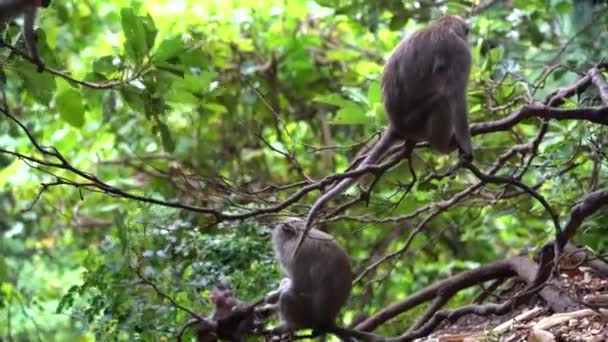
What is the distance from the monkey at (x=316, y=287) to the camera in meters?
4.00

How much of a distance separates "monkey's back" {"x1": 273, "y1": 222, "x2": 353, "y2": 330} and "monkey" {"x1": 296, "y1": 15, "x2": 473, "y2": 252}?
52cm

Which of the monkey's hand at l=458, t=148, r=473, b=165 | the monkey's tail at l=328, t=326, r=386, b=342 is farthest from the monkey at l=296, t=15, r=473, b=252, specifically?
the monkey's tail at l=328, t=326, r=386, b=342

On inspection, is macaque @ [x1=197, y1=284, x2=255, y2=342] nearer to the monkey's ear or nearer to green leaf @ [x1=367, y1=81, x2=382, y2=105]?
the monkey's ear

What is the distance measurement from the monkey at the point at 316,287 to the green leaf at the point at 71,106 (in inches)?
42.4

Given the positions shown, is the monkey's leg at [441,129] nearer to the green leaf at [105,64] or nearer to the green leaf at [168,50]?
the green leaf at [168,50]

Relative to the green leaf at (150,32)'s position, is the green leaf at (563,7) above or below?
above

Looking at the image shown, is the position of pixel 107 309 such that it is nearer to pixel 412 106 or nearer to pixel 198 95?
A: pixel 198 95

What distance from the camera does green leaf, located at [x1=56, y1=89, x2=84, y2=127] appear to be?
368 cm

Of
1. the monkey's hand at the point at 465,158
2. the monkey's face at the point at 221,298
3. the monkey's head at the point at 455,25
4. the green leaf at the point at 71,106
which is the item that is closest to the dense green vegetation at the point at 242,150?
the green leaf at the point at 71,106

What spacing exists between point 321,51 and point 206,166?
1.46 metres

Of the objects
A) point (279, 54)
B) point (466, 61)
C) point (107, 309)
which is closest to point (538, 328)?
point (466, 61)

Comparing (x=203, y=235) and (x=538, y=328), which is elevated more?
(x=203, y=235)

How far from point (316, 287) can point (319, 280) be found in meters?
0.04

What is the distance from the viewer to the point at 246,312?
3268 mm
